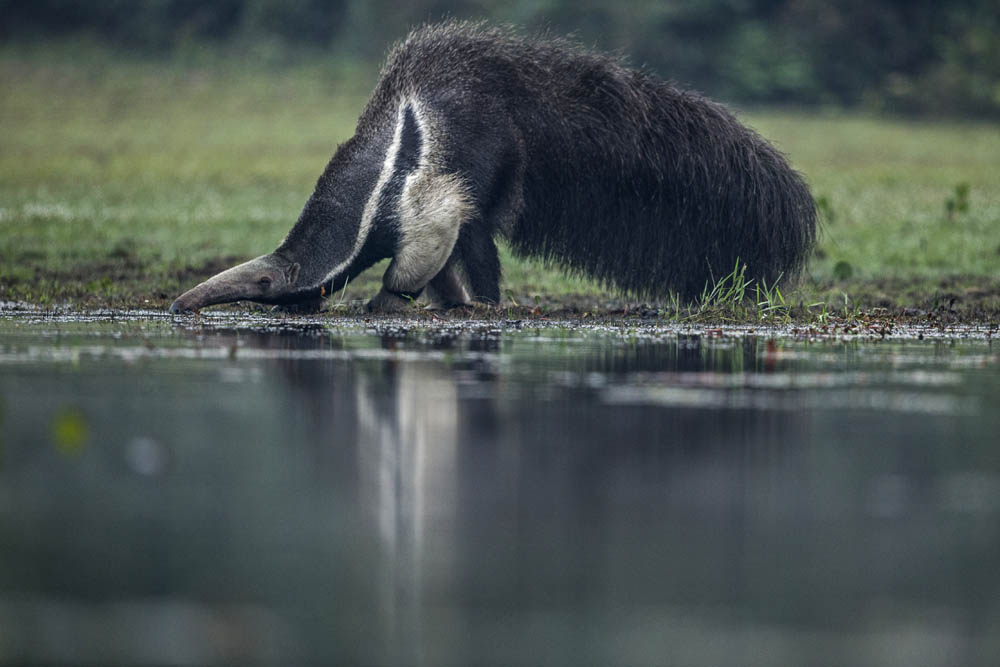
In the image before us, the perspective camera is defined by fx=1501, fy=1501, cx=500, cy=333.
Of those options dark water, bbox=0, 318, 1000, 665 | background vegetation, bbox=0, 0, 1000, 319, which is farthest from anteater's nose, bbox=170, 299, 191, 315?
dark water, bbox=0, 318, 1000, 665

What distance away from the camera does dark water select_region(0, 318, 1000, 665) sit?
306cm

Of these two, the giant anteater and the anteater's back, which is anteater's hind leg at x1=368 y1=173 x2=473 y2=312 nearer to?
the giant anteater

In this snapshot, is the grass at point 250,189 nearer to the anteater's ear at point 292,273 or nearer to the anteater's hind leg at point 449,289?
the anteater's hind leg at point 449,289

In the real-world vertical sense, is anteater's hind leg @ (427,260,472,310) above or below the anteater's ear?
below

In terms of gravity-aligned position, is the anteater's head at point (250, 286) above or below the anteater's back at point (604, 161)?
below

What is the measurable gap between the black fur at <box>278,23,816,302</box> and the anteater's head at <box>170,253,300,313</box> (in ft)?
0.35

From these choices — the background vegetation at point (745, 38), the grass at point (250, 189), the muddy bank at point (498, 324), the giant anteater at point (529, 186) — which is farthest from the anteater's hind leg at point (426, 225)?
the background vegetation at point (745, 38)

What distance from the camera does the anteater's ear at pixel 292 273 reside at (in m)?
10.4

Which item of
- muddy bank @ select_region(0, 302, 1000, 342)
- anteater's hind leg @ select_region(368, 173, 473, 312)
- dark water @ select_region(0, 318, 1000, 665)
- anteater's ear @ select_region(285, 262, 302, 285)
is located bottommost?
dark water @ select_region(0, 318, 1000, 665)

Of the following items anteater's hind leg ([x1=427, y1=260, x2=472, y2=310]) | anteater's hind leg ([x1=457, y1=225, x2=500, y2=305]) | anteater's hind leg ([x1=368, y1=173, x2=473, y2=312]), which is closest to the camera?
anteater's hind leg ([x1=368, y1=173, x2=473, y2=312])

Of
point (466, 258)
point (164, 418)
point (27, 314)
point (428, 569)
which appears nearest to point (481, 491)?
point (428, 569)

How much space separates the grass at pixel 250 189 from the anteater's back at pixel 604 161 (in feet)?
1.25

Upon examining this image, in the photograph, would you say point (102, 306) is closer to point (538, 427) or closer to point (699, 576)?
point (538, 427)

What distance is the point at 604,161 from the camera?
34.3ft
